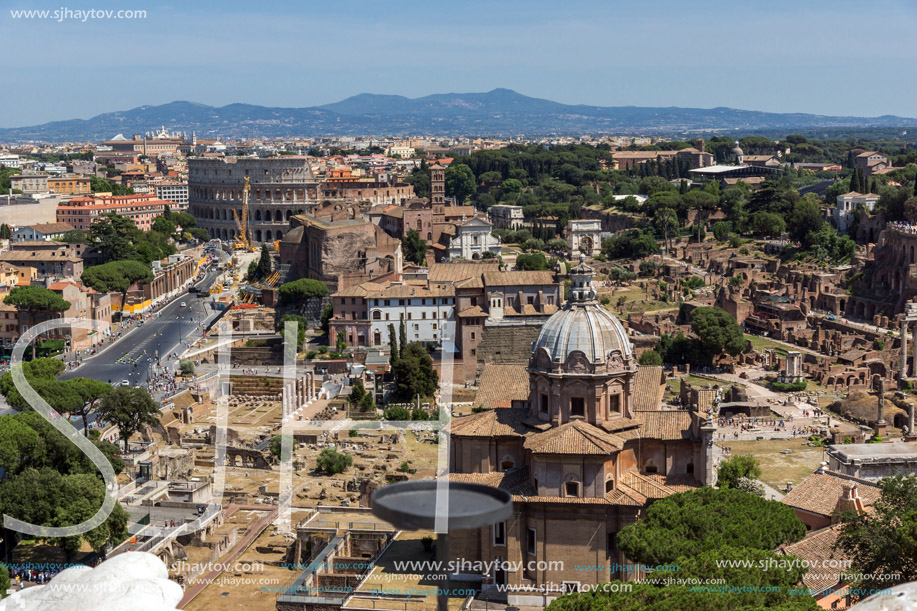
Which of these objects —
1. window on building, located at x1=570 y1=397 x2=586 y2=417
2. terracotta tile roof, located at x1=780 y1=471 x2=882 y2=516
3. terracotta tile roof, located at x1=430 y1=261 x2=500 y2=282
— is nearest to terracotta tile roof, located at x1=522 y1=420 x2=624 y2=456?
window on building, located at x1=570 y1=397 x2=586 y2=417

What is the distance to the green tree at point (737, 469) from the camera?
109 ft

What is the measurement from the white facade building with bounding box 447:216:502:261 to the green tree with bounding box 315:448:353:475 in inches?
1583

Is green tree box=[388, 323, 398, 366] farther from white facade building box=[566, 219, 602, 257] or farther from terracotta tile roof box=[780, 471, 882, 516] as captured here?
white facade building box=[566, 219, 602, 257]

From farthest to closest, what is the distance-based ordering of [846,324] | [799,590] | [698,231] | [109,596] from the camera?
1. [698,231]
2. [846,324]
3. [799,590]
4. [109,596]

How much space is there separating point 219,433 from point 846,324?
126 ft

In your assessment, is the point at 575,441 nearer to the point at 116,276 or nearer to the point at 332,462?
the point at 332,462

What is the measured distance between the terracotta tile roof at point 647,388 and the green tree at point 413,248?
48944mm

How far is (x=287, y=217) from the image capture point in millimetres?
105312

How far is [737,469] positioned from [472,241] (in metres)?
46.1

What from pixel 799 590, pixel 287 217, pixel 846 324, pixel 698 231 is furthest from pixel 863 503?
pixel 287 217

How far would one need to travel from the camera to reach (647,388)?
29.3 meters

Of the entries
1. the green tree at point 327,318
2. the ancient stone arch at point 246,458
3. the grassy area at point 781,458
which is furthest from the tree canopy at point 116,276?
the grassy area at point 781,458

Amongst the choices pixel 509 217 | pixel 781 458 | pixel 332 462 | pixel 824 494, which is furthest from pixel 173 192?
pixel 824 494

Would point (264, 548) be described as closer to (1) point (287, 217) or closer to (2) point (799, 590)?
(2) point (799, 590)
